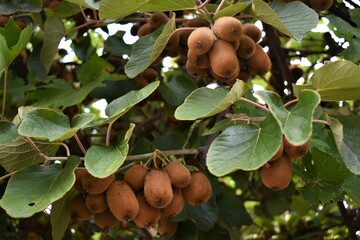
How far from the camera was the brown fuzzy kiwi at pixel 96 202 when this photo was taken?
132 cm

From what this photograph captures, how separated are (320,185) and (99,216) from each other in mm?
507

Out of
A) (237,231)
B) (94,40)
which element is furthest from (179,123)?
(94,40)

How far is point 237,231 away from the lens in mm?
Answer: 2365

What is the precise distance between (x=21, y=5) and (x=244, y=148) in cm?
92

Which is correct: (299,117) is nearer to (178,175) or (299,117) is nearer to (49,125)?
(178,175)

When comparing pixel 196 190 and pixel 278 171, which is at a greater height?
pixel 278 171

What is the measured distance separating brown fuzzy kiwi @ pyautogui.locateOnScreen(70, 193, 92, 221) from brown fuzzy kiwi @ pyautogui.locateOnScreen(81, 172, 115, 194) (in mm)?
77

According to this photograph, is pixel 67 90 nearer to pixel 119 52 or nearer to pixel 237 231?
pixel 119 52

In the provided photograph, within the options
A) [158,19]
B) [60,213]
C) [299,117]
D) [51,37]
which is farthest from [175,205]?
[51,37]

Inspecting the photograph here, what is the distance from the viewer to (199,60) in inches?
57.1

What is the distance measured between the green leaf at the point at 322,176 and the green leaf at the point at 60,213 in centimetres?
53

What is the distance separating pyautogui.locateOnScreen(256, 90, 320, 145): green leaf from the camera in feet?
3.43

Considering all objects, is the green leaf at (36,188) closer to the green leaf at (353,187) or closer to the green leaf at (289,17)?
the green leaf at (289,17)

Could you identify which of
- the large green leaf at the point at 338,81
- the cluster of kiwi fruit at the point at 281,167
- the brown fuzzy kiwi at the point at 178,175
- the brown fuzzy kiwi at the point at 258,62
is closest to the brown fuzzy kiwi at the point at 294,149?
the cluster of kiwi fruit at the point at 281,167
